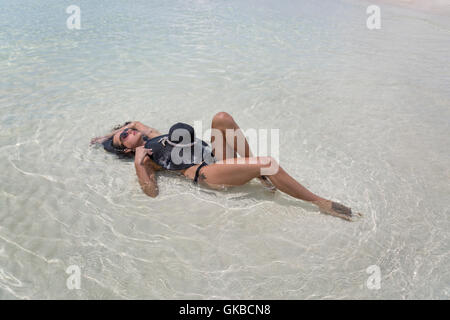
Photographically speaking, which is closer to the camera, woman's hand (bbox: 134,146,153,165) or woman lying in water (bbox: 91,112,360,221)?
woman lying in water (bbox: 91,112,360,221)

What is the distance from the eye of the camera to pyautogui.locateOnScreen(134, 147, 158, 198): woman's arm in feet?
11.2

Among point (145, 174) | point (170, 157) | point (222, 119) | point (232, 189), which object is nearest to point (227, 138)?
point (222, 119)

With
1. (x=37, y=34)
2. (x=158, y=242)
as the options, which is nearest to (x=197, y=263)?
(x=158, y=242)

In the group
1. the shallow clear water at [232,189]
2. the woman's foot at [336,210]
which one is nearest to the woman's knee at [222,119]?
the shallow clear water at [232,189]

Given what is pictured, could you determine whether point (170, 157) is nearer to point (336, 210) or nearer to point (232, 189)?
point (232, 189)

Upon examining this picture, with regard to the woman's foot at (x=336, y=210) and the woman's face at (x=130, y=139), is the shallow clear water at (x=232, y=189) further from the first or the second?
the woman's face at (x=130, y=139)

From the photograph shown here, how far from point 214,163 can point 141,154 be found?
0.79m

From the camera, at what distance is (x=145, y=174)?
3441mm

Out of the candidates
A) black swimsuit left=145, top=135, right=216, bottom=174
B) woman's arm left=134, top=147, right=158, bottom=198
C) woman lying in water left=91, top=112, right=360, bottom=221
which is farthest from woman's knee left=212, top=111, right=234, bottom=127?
woman's arm left=134, top=147, right=158, bottom=198

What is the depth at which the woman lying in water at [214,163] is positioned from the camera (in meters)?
3.15

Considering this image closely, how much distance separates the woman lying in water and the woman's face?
0.10 meters

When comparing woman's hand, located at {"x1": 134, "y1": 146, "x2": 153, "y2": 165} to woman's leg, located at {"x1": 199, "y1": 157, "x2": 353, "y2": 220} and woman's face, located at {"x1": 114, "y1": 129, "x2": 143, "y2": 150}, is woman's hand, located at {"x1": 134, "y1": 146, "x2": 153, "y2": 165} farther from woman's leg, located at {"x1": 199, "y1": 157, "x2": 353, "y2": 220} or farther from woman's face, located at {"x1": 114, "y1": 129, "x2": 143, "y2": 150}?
woman's leg, located at {"x1": 199, "y1": 157, "x2": 353, "y2": 220}
